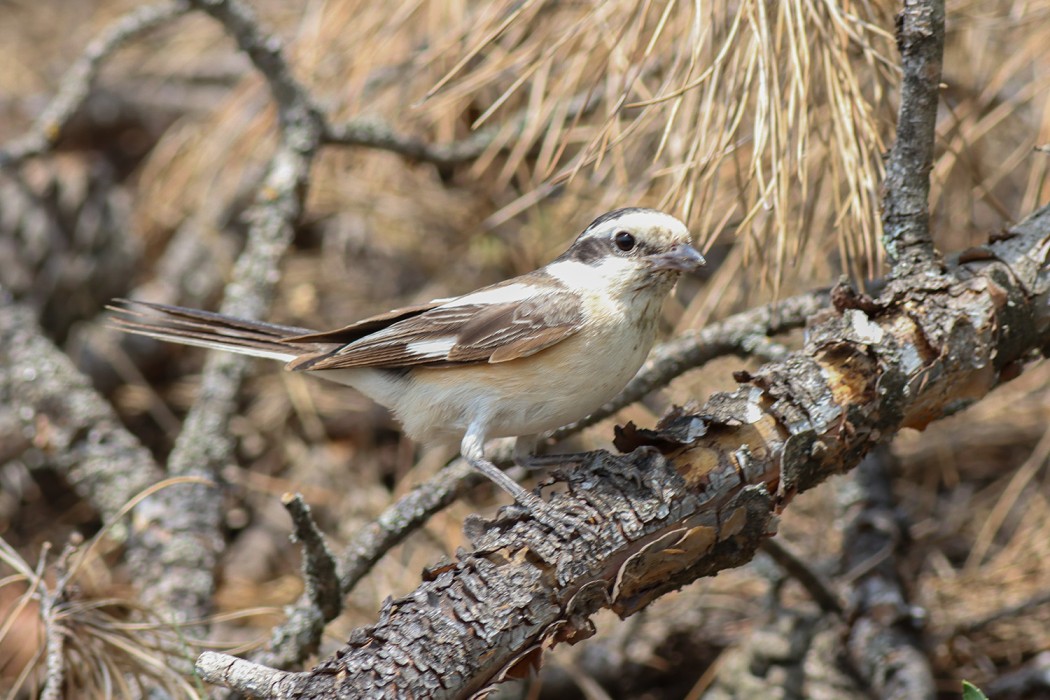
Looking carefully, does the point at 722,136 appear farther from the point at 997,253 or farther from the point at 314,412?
the point at 314,412

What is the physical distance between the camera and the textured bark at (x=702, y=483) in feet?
6.28

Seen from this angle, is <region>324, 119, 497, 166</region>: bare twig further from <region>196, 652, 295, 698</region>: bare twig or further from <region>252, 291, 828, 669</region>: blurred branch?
<region>196, 652, 295, 698</region>: bare twig

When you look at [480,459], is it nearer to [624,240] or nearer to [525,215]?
[624,240]

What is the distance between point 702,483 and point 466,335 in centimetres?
86

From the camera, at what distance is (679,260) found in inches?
102

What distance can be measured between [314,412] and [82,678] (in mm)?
1986

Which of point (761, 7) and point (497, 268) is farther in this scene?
point (497, 268)

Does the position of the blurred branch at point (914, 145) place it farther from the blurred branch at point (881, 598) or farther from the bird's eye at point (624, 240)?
the blurred branch at point (881, 598)

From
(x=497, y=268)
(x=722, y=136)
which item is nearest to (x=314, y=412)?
(x=497, y=268)

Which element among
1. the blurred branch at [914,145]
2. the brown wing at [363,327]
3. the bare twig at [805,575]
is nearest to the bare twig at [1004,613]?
the bare twig at [805,575]

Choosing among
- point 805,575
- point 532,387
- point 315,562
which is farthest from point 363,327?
point 805,575

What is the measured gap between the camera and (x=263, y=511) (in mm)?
4258

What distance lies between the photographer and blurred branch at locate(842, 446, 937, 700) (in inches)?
111

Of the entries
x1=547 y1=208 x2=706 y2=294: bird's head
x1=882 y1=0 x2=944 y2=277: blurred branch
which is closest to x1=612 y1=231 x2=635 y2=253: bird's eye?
x1=547 y1=208 x2=706 y2=294: bird's head
